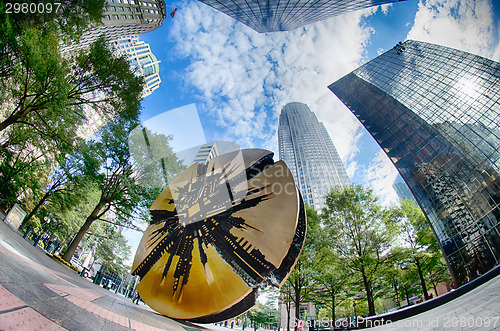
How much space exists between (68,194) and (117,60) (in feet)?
A: 31.3

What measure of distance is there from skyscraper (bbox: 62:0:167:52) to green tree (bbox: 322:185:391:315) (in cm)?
4690

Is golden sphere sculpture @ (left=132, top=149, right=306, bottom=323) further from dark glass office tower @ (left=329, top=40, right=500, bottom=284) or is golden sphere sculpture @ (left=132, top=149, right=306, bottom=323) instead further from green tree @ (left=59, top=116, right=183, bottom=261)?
dark glass office tower @ (left=329, top=40, right=500, bottom=284)

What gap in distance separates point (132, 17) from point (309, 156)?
90.1 metres

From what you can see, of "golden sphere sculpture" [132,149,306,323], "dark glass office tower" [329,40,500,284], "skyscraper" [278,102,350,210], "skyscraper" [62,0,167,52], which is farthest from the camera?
"skyscraper" [278,102,350,210]

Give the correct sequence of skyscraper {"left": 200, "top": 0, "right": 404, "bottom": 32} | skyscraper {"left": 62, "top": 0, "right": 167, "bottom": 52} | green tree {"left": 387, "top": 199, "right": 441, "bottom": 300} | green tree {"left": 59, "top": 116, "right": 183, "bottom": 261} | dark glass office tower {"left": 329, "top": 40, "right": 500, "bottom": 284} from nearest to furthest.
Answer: green tree {"left": 59, "top": 116, "right": 183, "bottom": 261}
green tree {"left": 387, "top": 199, "right": 441, "bottom": 300}
dark glass office tower {"left": 329, "top": 40, "right": 500, "bottom": 284}
skyscraper {"left": 200, "top": 0, "right": 404, "bottom": 32}
skyscraper {"left": 62, "top": 0, "right": 167, "bottom": 52}

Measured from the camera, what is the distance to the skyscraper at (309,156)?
89062mm

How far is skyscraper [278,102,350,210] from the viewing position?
89.1m

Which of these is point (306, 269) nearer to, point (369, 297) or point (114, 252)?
point (369, 297)

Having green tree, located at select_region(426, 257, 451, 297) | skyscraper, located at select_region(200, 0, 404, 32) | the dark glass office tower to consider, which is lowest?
green tree, located at select_region(426, 257, 451, 297)

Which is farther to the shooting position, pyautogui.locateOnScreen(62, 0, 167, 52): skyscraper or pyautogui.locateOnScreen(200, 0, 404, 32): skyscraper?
pyautogui.locateOnScreen(62, 0, 167, 52): skyscraper

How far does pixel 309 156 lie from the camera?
10356cm

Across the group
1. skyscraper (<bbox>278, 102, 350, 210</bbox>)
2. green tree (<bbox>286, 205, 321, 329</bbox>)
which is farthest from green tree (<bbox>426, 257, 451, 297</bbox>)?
skyscraper (<bbox>278, 102, 350, 210</bbox>)

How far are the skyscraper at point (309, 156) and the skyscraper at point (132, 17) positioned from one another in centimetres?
7260

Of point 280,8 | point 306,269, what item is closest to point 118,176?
point 306,269
